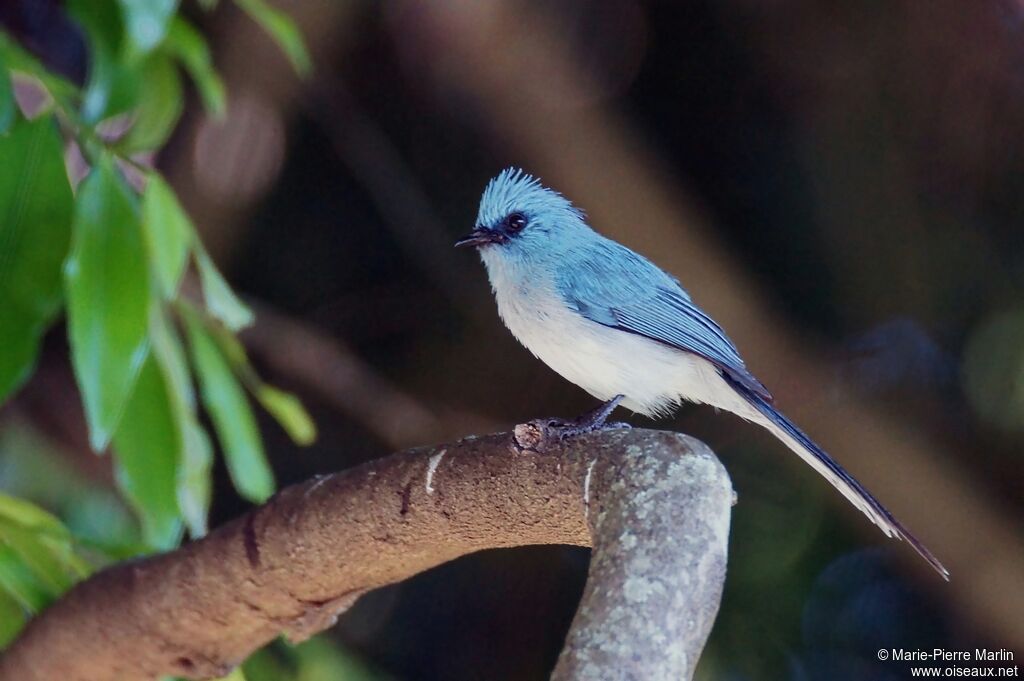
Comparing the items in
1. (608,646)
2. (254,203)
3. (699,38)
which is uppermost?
(699,38)

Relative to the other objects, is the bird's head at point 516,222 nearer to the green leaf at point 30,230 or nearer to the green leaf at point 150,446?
the green leaf at point 150,446

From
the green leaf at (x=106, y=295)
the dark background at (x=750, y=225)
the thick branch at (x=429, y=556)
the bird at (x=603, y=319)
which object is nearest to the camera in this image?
the thick branch at (x=429, y=556)

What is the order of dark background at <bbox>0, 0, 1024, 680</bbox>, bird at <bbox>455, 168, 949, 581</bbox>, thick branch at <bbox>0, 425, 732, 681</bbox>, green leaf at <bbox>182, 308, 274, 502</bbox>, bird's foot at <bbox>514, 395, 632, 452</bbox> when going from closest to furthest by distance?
thick branch at <bbox>0, 425, 732, 681</bbox> < bird's foot at <bbox>514, 395, 632, 452</bbox> < bird at <bbox>455, 168, 949, 581</bbox> < green leaf at <bbox>182, 308, 274, 502</bbox> < dark background at <bbox>0, 0, 1024, 680</bbox>

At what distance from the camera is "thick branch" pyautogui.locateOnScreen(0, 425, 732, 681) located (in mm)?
1340

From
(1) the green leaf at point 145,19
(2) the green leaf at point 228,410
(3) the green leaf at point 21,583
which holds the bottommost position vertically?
(3) the green leaf at point 21,583

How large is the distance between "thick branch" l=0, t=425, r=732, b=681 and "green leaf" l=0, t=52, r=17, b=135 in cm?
87

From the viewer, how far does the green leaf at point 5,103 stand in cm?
214

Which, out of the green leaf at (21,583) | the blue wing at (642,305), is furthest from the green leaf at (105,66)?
the blue wing at (642,305)

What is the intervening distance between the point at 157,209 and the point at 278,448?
8.36 feet

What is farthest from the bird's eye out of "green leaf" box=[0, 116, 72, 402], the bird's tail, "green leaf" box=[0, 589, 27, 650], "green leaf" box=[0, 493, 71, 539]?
"green leaf" box=[0, 589, 27, 650]

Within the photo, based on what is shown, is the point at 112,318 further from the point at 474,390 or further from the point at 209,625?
the point at 474,390

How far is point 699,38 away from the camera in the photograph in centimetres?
372

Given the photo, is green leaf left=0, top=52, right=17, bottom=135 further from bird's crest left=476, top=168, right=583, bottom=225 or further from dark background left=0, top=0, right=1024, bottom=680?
dark background left=0, top=0, right=1024, bottom=680

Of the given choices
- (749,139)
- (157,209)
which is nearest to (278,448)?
(749,139)
